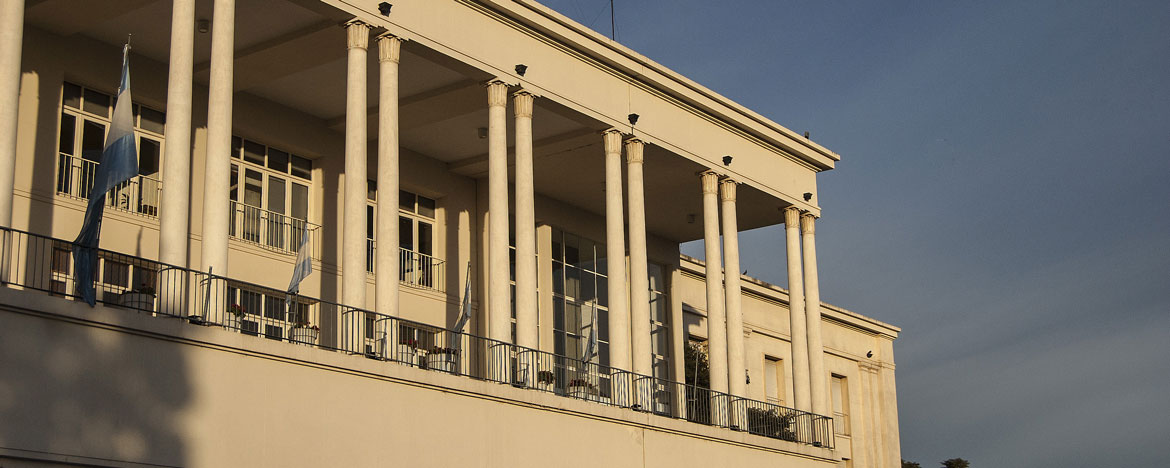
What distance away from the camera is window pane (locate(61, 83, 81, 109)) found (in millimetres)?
25750

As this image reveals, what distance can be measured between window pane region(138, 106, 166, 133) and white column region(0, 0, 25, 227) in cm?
676

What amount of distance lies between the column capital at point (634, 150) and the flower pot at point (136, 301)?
44.8 ft

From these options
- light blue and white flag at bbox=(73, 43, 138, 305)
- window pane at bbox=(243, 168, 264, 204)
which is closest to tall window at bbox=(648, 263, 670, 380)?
window pane at bbox=(243, 168, 264, 204)

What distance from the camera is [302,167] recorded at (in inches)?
1201

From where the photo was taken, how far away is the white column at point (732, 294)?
33.3 meters

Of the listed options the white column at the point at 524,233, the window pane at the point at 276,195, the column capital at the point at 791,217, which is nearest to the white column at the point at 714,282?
the column capital at the point at 791,217

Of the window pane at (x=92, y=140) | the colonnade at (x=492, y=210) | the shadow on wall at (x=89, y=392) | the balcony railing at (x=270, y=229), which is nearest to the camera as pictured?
the shadow on wall at (x=89, y=392)

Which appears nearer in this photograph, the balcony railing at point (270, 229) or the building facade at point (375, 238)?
the building facade at point (375, 238)

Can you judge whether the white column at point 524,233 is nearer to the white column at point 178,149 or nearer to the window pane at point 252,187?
the window pane at point 252,187

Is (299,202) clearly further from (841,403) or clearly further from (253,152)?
(841,403)

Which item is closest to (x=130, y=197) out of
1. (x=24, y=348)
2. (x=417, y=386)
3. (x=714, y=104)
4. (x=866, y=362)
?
(x=417, y=386)

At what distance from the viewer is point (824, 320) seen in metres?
50.0

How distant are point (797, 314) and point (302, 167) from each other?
44.0 ft

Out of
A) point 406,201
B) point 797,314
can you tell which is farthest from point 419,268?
point 797,314
